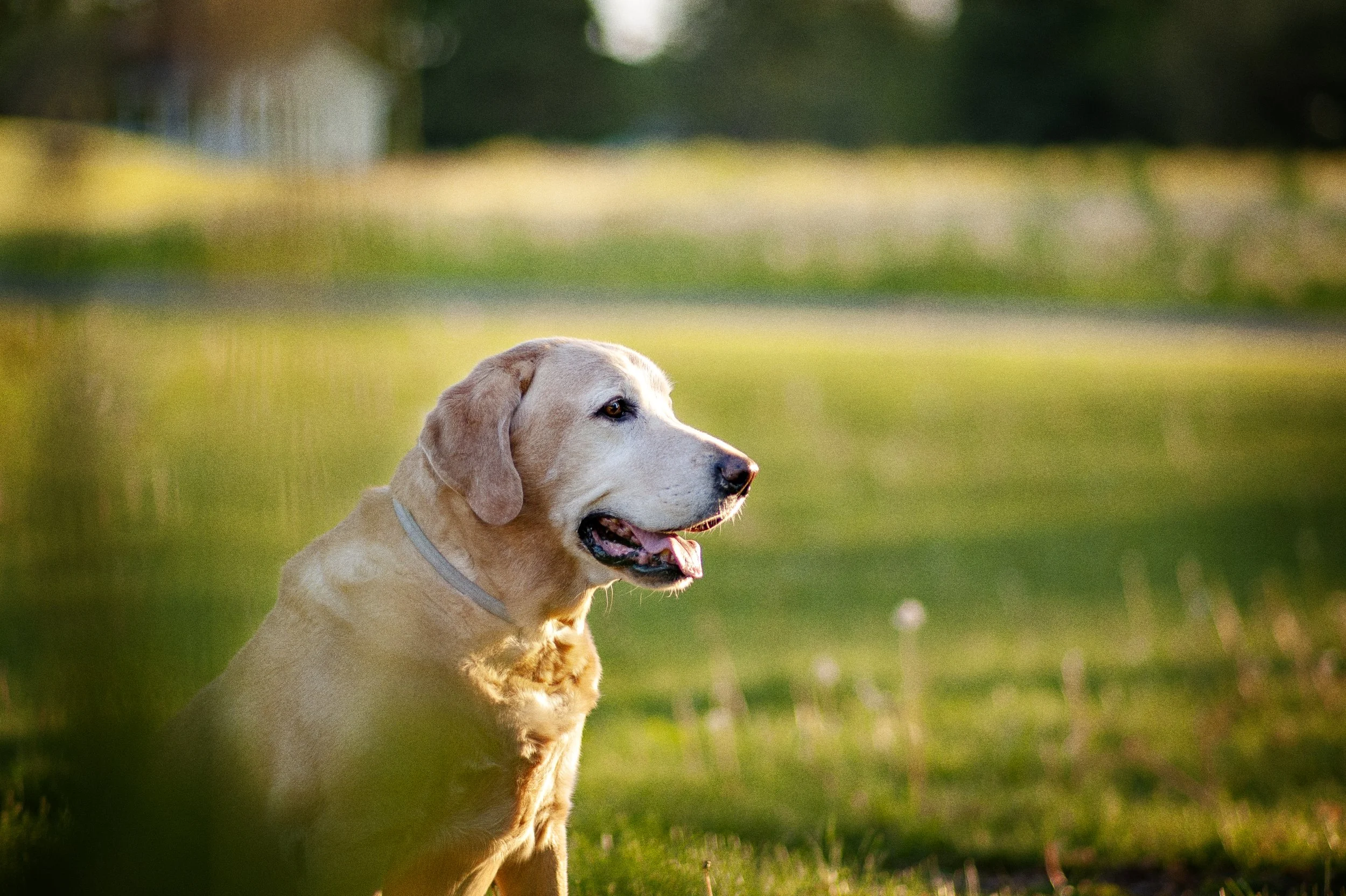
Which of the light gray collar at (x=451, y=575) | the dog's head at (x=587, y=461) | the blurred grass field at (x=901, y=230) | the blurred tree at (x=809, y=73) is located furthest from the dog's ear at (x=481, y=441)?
the blurred tree at (x=809, y=73)

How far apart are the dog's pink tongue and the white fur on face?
0.03 metres

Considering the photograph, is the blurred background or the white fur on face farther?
the white fur on face

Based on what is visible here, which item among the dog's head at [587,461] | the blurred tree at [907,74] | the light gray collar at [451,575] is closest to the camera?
the light gray collar at [451,575]

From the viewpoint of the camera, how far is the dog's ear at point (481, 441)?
9.39 feet

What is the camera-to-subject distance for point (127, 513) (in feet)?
5.72

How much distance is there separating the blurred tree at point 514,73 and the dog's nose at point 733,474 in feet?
137

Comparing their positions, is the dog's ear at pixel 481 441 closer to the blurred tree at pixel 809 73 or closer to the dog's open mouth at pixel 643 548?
Result: the dog's open mouth at pixel 643 548

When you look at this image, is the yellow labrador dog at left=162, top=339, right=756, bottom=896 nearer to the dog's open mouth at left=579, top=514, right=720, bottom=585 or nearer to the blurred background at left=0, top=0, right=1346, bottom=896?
the dog's open mouth at left=579, top=514, right=720, bottom=585

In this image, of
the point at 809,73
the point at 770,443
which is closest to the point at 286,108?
the point at 770,443

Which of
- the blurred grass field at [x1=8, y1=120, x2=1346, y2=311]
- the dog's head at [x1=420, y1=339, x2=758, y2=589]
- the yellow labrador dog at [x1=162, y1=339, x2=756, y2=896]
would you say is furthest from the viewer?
the blurred grass field at [x1=8, y1=120, x2=1346, y2=311]

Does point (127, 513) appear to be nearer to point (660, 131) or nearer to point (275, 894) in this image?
point (275, 894)

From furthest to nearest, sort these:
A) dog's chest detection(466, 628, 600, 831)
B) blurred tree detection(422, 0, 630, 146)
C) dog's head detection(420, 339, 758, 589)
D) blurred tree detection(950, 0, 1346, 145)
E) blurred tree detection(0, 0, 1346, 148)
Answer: blurred tree detection(422, 0, 630, 146), blurred tree detection(0, 0, 1346, 148), blurred tree detection(950, 0, 1346, 145), dog's head detection(420, 339, 758, 589), dog's chest detection(466, 628, 600, 831)

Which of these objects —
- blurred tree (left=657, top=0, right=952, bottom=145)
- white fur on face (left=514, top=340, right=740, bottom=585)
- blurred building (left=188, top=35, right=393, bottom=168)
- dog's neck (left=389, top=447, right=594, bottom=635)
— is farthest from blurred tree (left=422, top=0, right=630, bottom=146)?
blurred building (left=188, top=35, right=393, bottom=168)

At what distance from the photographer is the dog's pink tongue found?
299 cm
